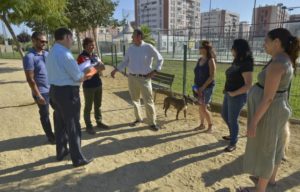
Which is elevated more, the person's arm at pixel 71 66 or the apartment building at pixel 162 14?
the apartment building at pixel 162 14

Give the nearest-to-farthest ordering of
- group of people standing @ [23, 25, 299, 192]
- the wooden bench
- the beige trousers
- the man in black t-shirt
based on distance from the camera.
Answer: group of people standing @ [23, 25, 299, 192]
the man in black t-shirt
the beige trousers
the wooden bench

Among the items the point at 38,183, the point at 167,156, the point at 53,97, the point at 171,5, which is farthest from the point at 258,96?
the point at 171,5

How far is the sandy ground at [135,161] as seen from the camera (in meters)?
3.73

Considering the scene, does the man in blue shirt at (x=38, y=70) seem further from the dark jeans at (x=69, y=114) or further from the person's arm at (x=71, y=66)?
the person's arm at (x=71, y=66)

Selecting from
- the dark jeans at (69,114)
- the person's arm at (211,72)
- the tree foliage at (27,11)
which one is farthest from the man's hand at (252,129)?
the tree foliage at (27,11)

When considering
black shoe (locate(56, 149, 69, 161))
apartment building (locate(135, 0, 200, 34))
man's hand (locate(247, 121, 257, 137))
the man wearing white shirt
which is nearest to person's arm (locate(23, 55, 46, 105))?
black shoe (locate(56, 149, 69, 161))

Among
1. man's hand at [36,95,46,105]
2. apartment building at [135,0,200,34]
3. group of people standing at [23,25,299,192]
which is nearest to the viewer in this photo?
group of people standing at [23,25,299,192]

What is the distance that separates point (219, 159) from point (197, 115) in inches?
94.9

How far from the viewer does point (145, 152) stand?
15.5ft

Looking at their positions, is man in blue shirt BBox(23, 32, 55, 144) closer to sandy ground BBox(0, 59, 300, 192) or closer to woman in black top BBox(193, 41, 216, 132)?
sandy ground BBox(0, 59, 300, 192)

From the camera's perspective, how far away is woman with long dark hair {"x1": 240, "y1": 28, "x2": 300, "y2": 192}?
272 centimetres

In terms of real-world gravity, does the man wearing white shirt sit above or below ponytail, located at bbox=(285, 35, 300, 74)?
below

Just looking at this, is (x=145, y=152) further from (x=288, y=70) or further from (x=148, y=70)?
(x=288, y=70)

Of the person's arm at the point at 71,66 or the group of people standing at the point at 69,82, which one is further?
the group of people standing at the point at 69,82
